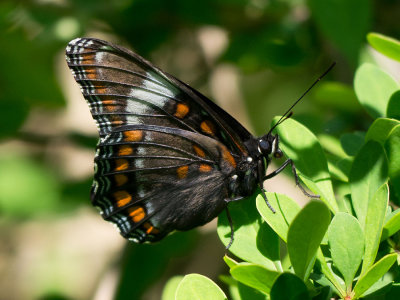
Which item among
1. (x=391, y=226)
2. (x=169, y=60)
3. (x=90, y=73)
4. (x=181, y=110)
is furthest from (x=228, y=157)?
(x=169, y=60)

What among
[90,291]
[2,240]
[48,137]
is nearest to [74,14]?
[48,137]

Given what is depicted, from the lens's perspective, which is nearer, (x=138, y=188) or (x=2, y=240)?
(x=138, y=188)

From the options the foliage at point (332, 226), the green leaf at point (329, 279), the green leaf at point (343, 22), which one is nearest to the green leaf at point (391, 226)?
the foliage at point (332, 226)

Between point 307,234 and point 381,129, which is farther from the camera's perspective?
point 381,129

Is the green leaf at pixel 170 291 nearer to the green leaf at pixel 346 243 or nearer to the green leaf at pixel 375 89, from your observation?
the green leaf at pixel 346 243

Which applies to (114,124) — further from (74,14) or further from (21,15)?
(21,15)

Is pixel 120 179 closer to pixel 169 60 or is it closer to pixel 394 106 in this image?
pixel 394 106
